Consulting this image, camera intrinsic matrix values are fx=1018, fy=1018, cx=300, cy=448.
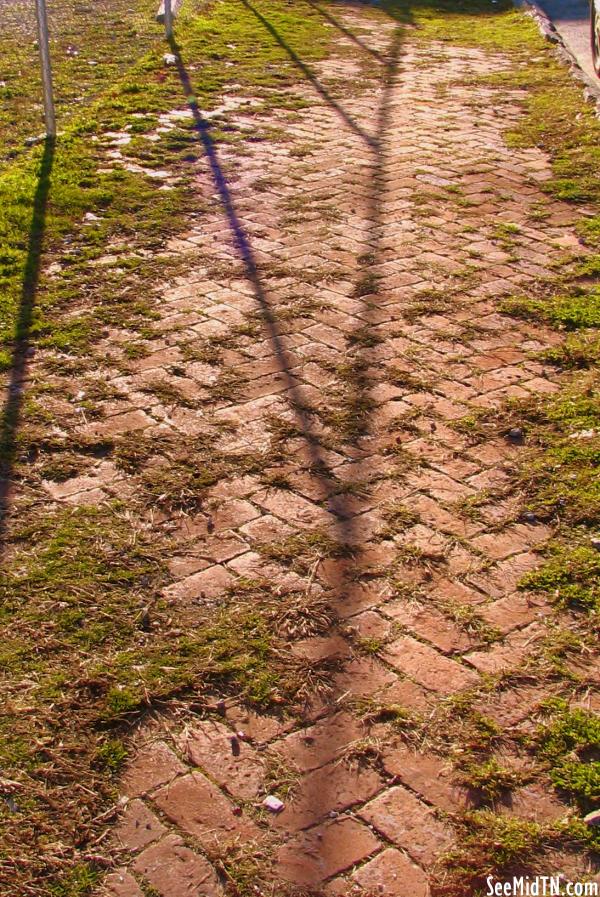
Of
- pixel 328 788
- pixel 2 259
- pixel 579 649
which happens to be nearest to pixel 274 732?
pixel 328 788

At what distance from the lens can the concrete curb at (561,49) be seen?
913cm

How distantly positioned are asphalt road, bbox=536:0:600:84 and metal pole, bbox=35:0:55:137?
17.0 feet

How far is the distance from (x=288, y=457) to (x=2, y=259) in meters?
2.54

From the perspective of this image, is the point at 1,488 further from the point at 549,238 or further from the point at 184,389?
the point at 549,238

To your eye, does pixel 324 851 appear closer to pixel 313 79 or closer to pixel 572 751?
pixel 572 751

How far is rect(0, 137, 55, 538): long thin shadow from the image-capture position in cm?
384

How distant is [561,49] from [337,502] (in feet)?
30.1

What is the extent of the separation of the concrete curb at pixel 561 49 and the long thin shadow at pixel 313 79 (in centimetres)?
203

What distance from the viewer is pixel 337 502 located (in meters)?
3.74

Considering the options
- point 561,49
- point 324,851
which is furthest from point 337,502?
point 561,49

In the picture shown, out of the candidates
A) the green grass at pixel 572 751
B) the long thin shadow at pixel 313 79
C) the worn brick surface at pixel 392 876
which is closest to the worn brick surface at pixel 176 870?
the worn brick surface at pixel 392 876

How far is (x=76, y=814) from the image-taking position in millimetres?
2545

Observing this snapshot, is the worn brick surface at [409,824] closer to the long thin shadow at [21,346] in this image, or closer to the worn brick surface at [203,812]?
the worn brick surface at [203,812]

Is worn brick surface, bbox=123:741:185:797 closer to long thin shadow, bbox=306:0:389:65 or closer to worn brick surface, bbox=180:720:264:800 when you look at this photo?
worn brick surface, bbox=180:720:264:800
